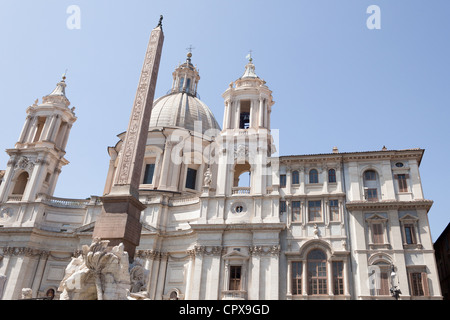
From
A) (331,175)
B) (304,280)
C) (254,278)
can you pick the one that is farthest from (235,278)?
(331,175)

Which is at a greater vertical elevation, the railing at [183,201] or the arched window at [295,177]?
the arched window at [295,177]

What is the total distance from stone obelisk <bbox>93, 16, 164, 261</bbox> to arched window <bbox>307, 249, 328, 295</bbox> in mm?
15912

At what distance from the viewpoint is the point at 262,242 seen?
99.4 ft

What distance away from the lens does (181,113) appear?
46969 mm

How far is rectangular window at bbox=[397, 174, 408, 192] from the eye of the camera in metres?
30.5

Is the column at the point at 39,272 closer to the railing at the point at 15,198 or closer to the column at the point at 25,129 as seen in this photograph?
the railing at the point at 15,198

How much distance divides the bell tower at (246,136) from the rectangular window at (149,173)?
9394mm

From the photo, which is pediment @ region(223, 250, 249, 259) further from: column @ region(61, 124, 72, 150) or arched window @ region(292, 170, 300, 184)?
column @ region(61, 124, 72, 150)

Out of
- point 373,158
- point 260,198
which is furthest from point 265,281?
point 373,158

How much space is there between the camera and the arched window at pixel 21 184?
4075cm

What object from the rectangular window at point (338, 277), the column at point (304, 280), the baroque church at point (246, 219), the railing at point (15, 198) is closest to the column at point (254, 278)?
the baroque church at point (246, 219)

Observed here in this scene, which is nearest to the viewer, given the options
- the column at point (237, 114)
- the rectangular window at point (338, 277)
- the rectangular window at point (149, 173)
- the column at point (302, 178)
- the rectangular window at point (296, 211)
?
the rectangular window at point (338, 277)
